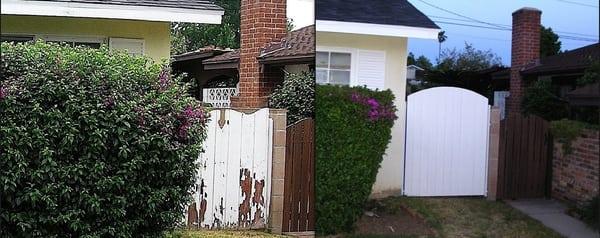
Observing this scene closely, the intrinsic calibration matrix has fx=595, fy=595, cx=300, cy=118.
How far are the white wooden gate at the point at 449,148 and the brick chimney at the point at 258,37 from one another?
0.80 metres

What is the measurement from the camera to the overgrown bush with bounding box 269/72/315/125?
195cm

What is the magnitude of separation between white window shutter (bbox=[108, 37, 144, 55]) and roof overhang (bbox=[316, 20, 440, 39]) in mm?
1023

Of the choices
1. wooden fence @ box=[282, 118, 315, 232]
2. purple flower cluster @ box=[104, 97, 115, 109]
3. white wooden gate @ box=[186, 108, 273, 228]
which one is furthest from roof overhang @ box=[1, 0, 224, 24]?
purple flower cluster @ box=[104, 97, 115, 109]

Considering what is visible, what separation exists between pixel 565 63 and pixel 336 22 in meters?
0.55

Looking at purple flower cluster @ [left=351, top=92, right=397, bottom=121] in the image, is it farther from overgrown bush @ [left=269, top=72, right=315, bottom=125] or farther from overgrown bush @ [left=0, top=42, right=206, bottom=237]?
overgrown bush @ [left=0, top=42, right=206, bottom=237]

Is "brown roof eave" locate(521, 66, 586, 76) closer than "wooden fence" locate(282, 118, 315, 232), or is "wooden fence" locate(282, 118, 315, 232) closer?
"brown roof eave" locate(521, 66, 586, 76)

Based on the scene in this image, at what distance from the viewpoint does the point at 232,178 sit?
10.3ft

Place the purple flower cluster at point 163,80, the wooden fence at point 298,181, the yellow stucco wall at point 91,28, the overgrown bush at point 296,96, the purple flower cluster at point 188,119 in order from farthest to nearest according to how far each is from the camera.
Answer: the purple flower cluster at point 188,119, the purple flower cluster at point 163,80, the wooden fence at point 298,181, the yellow stucco wall at point 91,28, the overgrown bush at point 296,96

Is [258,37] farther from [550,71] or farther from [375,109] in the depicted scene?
[550,71]

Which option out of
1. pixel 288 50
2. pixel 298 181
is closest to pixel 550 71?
pixel 288 50

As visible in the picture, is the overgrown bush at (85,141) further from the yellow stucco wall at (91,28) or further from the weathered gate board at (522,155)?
the weathered gate board at (522,155)

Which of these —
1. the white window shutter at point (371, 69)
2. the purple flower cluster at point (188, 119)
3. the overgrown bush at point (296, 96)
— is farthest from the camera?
the purple flower cluster at point (188, 119)

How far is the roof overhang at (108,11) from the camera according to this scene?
Result: 6.62 feet

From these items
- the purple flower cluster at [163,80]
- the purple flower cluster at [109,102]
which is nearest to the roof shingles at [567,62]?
the purple flower cluster at [163,80]
